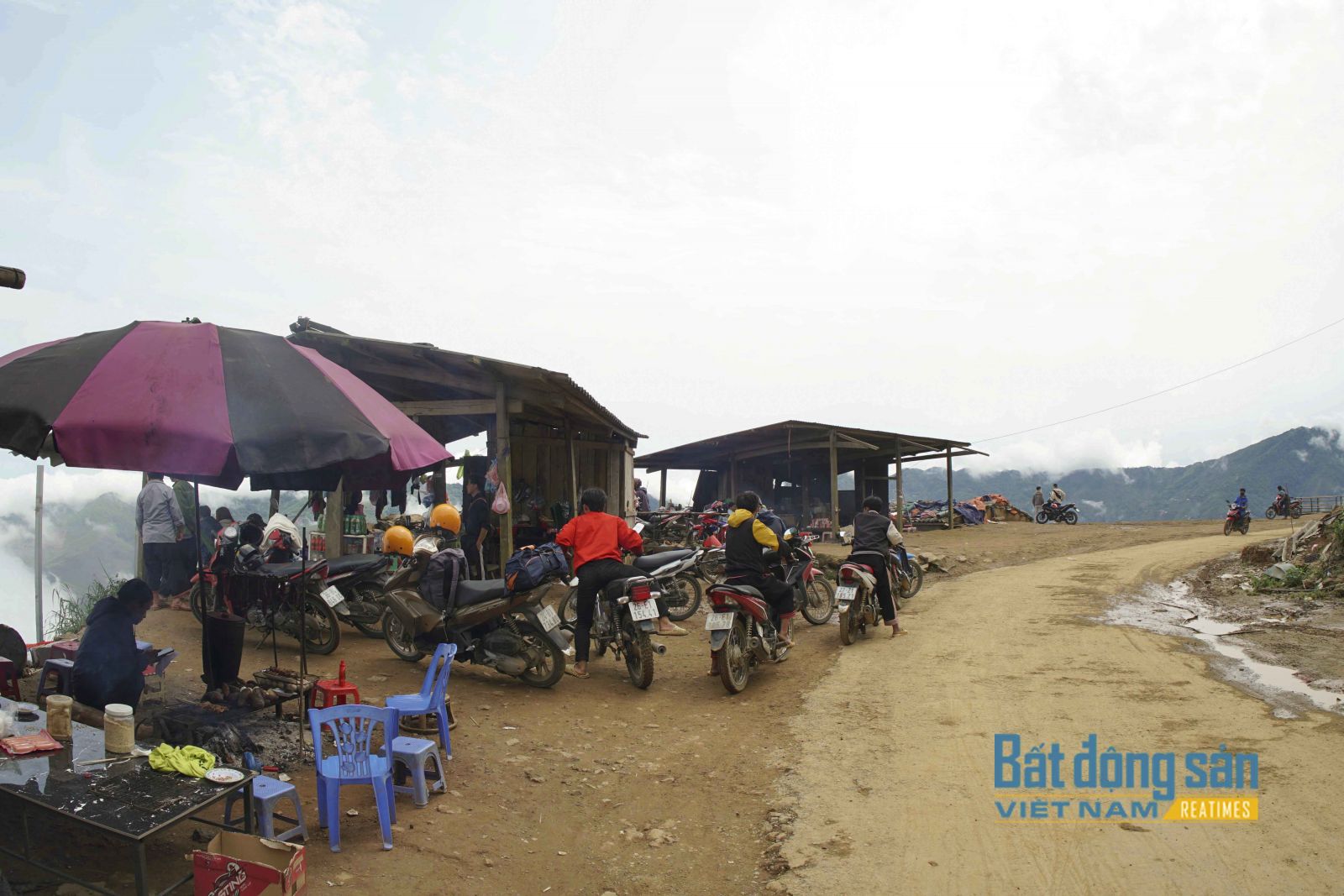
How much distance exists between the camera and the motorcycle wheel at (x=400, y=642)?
791 centimetres

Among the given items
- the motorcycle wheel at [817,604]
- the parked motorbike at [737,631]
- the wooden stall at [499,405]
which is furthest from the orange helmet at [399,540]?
the motorcycle wheel at [817,604]

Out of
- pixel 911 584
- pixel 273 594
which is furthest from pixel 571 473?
pixel 273 594

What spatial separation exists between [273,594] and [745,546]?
15.0 ft

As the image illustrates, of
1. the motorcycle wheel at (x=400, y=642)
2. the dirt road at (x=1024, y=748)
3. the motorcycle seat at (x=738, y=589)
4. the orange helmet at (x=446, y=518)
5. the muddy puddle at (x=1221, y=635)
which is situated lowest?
the dirt road at (x=1024, y=748)

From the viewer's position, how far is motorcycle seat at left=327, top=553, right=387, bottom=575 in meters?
8.69

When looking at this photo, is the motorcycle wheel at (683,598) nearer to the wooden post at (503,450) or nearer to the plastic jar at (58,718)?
the wooden post at (503,450)

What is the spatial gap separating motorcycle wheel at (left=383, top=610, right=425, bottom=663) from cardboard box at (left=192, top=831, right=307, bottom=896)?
4.49m

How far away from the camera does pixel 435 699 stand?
16.7ft

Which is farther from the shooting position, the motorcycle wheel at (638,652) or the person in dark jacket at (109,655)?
the motorcycle wheel at (638,652)

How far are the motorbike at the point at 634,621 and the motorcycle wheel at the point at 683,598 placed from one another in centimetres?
299

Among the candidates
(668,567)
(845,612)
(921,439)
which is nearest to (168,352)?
(668,567)

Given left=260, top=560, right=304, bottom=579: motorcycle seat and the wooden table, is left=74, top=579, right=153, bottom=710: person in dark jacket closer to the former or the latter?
the wooden table

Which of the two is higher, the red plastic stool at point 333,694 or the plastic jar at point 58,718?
the plastic jar at point 58,718

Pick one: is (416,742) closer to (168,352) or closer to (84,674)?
(84,674)
